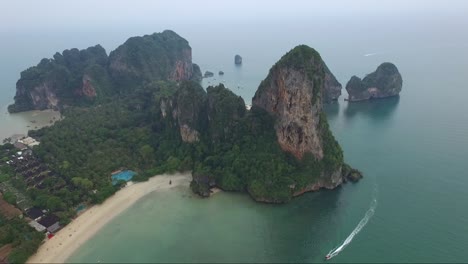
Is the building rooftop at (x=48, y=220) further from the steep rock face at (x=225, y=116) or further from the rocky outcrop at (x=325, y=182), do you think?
the rocky outcrop at (x=325, y=182)

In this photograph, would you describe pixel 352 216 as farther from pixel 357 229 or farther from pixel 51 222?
pixel 51 222

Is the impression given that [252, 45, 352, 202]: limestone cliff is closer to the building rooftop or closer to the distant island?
the distant island

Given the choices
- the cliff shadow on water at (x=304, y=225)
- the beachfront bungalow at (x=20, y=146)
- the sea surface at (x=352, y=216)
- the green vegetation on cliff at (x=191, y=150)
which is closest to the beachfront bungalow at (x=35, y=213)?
the green vegetation on cliff at (x=191, y=150)

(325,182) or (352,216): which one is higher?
(325,182)

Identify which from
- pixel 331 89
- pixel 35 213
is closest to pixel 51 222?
pixel 35 213

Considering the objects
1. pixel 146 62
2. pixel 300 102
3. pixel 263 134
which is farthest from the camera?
pixel 146 62

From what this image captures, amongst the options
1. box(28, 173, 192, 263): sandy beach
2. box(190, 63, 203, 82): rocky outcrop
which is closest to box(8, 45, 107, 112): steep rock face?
box(190, 63, 203, 82): rocky outcrop
